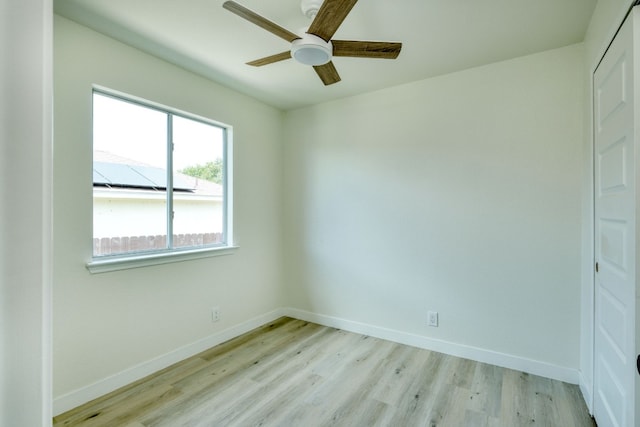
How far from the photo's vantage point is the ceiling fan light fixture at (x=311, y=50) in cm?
177

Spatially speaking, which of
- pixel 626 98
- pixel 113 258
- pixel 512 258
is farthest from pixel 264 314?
pixel 626 98

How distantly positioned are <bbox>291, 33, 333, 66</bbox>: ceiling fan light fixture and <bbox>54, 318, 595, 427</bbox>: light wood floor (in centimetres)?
222

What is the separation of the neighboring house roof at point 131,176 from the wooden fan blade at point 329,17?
172cm

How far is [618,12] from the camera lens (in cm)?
153

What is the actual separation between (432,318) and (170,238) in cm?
245

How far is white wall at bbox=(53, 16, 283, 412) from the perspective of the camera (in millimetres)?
2053

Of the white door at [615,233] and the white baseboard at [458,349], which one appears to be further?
the white baseboard at [458,349]

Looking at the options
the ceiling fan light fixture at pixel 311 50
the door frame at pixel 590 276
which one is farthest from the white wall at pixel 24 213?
the door frame at pixel 590 276

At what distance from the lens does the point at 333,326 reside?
3.52 meters

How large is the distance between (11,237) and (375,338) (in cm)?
327

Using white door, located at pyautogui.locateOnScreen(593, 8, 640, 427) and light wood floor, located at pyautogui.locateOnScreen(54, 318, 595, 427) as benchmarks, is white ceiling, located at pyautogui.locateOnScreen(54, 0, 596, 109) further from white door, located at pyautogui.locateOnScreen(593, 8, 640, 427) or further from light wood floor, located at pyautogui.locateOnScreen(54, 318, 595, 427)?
light wood floor, located at pyautogui.locateOnScreen(54, 318, 595, 427)

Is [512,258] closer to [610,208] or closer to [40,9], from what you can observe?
[610,208]

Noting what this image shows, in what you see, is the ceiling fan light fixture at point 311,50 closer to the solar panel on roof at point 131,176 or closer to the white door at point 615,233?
the white door at point 615,233

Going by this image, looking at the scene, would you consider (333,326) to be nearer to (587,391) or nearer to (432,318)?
(432,318)
